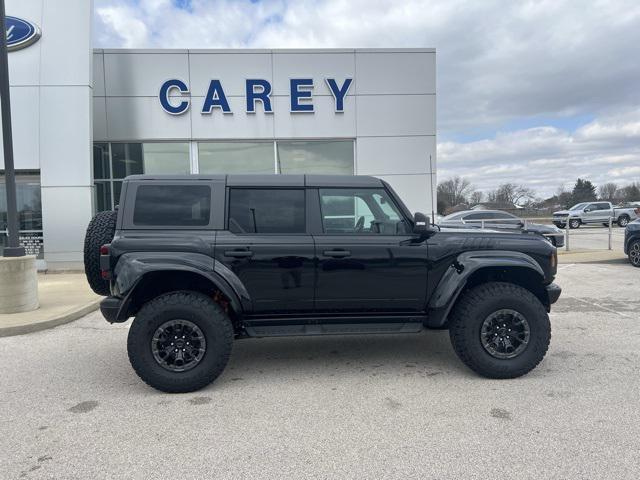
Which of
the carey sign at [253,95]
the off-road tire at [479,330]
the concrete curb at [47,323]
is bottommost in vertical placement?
the concrete curb at [47,323]

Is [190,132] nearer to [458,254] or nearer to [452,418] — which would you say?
[458,254]

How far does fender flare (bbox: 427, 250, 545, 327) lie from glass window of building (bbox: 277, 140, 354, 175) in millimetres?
9451

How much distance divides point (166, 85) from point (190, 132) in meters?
1.40

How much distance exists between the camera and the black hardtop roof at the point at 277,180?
14.1ft

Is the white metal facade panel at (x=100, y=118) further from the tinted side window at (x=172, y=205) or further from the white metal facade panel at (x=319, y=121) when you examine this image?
the tinted side window at (x=172, y=205)

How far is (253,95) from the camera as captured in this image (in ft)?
42.4

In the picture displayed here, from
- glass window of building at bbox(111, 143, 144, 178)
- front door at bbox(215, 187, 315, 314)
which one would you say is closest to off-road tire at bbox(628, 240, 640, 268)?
front door at bbox(215, 187, 315, 314)

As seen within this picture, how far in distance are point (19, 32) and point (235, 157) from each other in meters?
5.94

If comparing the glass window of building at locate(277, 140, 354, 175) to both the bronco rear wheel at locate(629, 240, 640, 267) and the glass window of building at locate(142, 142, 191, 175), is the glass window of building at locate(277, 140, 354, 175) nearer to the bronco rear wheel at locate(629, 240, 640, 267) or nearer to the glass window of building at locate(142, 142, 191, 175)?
the glass window of building at locate(142, 142, 191, 175)

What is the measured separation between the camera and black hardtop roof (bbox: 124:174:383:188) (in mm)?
4293

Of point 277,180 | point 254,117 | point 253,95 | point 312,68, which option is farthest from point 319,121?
point 277,180

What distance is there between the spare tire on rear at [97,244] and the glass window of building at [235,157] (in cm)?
908

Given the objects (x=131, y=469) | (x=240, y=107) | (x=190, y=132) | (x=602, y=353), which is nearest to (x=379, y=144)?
(x=240, y=107)

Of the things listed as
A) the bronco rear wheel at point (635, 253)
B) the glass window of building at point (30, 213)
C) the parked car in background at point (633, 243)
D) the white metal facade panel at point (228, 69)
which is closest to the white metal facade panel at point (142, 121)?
the white metal facade panel at point (228, 69)
